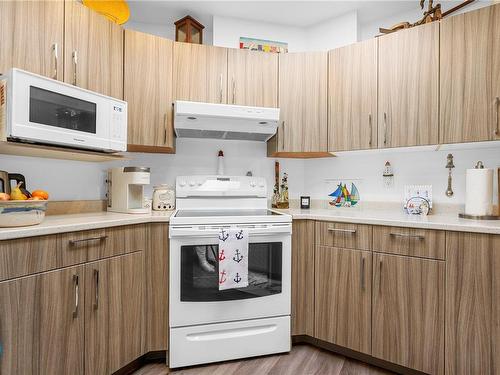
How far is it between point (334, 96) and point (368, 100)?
0.26 meters

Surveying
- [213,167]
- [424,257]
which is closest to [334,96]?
[213,167]

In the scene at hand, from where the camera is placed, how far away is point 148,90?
2.12 metres

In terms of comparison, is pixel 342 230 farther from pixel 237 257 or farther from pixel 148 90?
pixel 148 90

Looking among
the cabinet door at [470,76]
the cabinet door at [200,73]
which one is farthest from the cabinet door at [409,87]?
the cabinet door at [200,73]

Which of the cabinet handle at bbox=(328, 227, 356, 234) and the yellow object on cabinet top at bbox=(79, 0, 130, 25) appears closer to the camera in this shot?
the cabinet handle at bbox=(328, 227, 356, 234)

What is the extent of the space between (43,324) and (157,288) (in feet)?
2.04

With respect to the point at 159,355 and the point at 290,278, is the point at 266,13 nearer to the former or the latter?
the point at 290,278

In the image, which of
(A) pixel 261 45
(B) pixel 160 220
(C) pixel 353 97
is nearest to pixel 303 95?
(C) pixel 353 97

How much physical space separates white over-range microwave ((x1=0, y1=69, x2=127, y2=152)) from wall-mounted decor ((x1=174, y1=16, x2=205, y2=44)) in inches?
32.7

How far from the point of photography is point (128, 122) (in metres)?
2.07

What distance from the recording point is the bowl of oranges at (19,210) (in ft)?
4.27

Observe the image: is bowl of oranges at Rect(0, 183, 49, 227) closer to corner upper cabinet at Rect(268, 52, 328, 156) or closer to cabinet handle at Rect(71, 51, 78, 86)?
cabinet handle at Rect(71, 51, 78, 86)

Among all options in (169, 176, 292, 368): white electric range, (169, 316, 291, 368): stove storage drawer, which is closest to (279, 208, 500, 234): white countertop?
(169, 176, 292, 368): white electric range

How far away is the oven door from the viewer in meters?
1.83
